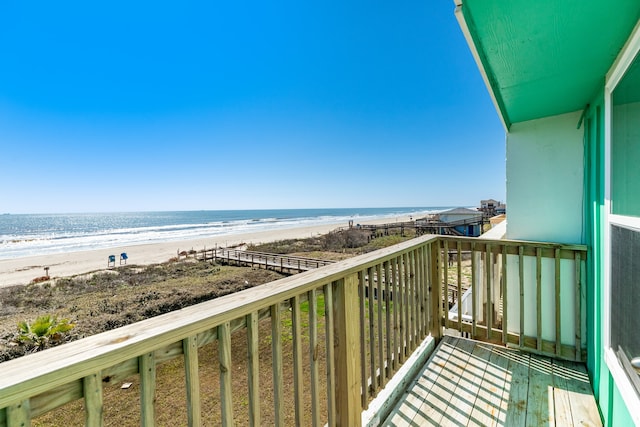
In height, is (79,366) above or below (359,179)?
below

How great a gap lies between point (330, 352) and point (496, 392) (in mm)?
1429

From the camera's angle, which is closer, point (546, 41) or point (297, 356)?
point (297, 356)

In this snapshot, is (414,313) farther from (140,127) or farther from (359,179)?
(359,179)

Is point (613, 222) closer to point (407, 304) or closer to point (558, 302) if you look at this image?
point (558, 302)

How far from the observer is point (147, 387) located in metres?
0.76

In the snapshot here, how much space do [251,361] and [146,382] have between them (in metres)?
0.37

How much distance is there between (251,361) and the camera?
1.04 m

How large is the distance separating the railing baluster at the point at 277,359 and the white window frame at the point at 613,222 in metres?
1.38

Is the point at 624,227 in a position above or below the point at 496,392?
above

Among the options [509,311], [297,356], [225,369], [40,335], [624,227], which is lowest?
[40,335]

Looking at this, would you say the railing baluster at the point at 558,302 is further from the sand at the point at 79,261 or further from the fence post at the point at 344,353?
the sand at the point at 79,261

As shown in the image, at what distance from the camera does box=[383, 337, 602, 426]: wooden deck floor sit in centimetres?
177

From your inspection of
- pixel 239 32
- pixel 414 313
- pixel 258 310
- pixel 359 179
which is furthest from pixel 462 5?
pixel 359 179

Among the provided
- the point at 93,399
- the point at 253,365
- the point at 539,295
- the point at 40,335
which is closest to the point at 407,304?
the point at 539,295
